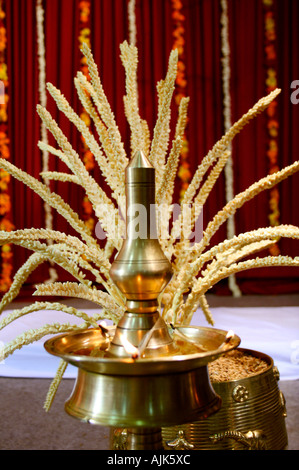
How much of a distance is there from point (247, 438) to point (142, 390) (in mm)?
193

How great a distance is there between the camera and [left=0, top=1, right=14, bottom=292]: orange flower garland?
296 cm

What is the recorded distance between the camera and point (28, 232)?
1.38 ft

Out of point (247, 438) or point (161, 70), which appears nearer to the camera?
point (247, 438)

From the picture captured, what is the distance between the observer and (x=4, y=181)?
2992mm

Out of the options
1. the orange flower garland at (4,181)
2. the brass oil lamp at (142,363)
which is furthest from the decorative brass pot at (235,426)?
the orange flower garland at (4,181)

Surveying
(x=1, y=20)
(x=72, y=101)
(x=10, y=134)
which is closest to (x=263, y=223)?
(x=72, y=101)

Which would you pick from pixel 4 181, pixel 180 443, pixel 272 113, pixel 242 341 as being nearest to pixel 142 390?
pixel 180 443

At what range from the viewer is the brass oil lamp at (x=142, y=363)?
0.96ft

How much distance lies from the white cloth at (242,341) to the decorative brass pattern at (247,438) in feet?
3.36

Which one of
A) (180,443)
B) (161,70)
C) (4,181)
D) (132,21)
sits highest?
(132,21)

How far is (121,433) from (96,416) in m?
0.15

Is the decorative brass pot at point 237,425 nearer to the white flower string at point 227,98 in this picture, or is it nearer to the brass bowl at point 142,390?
the brass bowl at point 142,390

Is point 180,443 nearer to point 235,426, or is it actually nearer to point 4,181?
point 235,426

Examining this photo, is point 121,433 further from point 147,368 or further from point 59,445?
point 59,445
